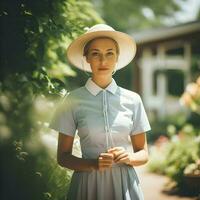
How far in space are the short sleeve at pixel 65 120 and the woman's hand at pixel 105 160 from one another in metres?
0.30

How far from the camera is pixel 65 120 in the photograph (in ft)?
9.06

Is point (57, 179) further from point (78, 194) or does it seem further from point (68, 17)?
point (68, 17)

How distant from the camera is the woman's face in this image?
2812 mm

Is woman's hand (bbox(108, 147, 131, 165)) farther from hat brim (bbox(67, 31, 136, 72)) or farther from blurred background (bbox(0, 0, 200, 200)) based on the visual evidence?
hat brim (bbox(67, 31, 136, 72))

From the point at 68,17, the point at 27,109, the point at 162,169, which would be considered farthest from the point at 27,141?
the point at 162,169

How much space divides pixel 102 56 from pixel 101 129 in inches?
19.0

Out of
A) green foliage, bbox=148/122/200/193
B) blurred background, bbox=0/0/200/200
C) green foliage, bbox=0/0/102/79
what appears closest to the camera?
blurred background, bbox=0/0/200/200

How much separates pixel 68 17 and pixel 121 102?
5.30 feet

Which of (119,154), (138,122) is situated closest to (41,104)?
(138,122)

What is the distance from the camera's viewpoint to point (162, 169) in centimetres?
831

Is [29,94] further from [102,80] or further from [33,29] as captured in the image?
[102,80]

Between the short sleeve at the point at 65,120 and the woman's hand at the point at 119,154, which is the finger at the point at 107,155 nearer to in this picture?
the woman's hand at the point at 119,154

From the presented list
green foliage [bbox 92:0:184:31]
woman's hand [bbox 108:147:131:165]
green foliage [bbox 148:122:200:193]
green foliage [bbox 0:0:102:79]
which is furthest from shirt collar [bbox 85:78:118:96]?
green foliage [bbox 92:0:184:31]

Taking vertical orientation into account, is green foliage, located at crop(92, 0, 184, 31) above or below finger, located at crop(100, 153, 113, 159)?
above
